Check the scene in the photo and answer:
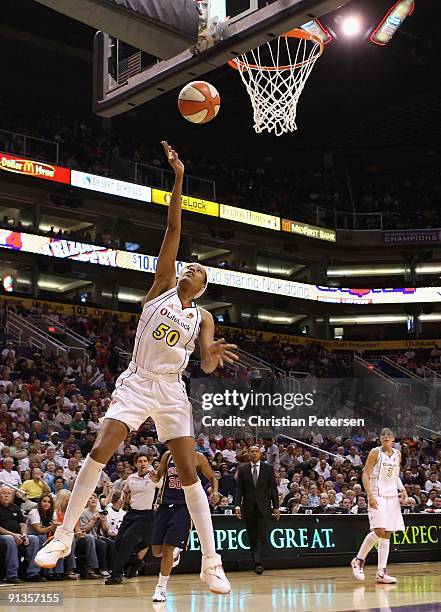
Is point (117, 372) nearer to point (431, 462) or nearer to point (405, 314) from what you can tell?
point (431, 462)

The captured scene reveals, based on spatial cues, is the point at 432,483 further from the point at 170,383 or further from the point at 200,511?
the point at 170,383

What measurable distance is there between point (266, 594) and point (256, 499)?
4026 mm

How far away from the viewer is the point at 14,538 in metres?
10.8

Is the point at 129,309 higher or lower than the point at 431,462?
higher

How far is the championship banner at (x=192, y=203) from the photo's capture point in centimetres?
3075

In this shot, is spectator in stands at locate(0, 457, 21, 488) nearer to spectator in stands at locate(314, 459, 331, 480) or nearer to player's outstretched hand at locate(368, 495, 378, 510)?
player's outstretched hand at locate(368, 495, 378, 510)

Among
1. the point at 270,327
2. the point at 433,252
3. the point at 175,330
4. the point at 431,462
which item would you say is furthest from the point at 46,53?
the point at 175,330

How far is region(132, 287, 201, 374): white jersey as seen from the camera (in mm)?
5797

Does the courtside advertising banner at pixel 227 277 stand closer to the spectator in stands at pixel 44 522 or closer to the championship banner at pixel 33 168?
the championship banner at pixel 33 168

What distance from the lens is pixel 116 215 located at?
3294 cm

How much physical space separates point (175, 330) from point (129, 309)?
2718 centimetres

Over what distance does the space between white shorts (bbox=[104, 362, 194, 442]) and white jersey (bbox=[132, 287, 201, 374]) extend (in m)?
0.08

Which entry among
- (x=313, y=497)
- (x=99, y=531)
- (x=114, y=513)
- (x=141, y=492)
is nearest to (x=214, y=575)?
(x=141, y=492)

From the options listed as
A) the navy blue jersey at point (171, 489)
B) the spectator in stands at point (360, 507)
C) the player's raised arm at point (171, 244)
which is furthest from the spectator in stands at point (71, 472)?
the player's raised arm at point (171, 244)
